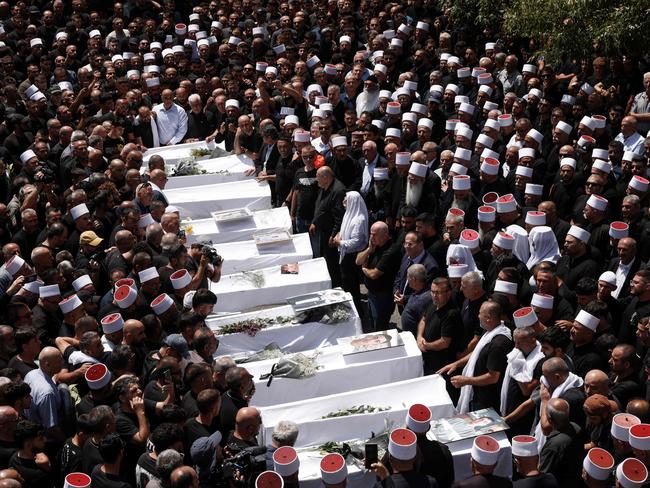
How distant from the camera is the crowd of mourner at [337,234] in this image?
20.8 ft

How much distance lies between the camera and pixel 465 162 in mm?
10844

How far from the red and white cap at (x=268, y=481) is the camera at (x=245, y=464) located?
0.20 meters

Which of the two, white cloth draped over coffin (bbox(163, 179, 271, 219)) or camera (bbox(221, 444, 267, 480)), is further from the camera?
white cloth draped over coffin (bbox(163, 179, 271, 219))

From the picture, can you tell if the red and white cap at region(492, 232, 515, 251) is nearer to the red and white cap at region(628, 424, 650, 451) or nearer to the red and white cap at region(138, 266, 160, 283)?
the red and white cap at region(628, 424, 650, 451)

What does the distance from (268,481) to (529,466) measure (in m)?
1.81

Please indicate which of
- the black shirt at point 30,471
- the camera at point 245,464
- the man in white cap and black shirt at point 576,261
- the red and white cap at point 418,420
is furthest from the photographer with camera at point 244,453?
the man in white cap and black shirt at point 576,261

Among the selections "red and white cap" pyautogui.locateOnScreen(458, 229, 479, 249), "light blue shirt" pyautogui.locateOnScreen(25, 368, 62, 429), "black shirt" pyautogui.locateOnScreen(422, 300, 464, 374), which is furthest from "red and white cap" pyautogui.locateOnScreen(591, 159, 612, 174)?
"light blue shirt" pyautogui.locateOnScreen(25, 368, 62, 429)

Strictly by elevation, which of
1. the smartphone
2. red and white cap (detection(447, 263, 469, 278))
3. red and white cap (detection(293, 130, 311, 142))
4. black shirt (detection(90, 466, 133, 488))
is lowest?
the smartphone

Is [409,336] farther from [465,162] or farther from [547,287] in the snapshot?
[465,162]

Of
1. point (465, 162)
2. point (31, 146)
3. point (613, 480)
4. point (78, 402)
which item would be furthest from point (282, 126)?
point (613, 480)

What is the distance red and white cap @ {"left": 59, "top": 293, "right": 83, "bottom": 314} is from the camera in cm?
821

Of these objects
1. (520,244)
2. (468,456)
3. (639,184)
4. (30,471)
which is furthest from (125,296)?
(639,184)

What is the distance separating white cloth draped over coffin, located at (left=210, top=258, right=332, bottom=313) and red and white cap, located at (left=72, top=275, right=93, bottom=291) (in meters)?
1.38

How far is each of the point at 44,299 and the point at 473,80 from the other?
7910 mm
